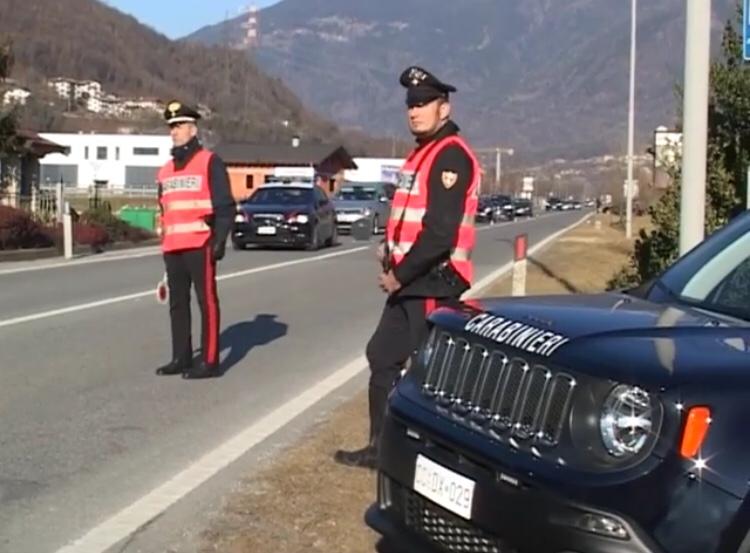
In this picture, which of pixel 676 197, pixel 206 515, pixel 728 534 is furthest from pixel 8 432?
pixel 676 197

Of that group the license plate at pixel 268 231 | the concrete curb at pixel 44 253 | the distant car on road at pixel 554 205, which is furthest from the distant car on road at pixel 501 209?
the distant car on road at pixel 554 205

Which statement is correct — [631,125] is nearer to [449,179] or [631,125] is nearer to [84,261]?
[84,261]

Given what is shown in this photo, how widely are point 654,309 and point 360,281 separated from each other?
16.8m

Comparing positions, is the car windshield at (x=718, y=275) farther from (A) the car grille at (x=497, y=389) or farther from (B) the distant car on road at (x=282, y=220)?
(B) the distant car on road at (x=282, y=220)

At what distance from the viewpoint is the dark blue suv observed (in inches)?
152

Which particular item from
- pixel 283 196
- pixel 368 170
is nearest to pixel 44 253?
pixel 283 196

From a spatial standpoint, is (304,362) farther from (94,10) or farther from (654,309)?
(94,10)

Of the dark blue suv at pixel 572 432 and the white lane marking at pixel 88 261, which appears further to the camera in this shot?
the white lane marking at pixel 88 261

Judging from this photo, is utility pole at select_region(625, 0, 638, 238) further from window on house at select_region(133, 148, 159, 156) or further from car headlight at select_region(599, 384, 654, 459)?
window on house at select_region(133, 148, 159, 156)

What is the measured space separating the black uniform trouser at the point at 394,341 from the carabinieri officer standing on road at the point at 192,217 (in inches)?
136

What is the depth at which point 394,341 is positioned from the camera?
6891 millimetres

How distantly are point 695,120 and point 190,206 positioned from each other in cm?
358

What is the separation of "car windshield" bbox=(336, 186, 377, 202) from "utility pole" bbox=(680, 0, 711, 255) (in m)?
35.2

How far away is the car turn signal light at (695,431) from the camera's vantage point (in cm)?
388
